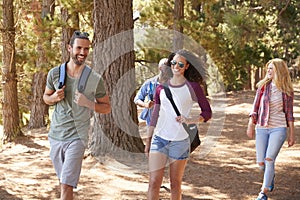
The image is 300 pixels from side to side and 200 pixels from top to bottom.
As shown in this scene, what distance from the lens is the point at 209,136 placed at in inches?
402

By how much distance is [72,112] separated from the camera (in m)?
4.21

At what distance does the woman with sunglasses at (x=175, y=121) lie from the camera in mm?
4363

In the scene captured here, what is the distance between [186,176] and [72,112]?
3112 millimetres

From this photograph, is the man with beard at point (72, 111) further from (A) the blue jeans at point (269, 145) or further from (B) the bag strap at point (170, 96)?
(A) the blue jeans at point (269, 145)

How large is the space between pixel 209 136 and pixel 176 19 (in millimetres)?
5892

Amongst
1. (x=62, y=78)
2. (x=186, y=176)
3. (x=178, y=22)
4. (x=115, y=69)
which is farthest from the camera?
(x=178, y=22)

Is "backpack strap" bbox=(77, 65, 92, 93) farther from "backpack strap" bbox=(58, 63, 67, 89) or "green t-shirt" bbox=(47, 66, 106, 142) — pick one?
"backpack strap" bbox=(58, 63, 67, 89)

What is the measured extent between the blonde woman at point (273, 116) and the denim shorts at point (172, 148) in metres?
1.49

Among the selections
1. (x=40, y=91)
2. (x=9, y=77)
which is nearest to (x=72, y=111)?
(x=9, y=77)

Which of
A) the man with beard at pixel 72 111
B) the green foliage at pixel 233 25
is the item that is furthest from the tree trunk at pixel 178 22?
the man with beard at pixel 72 111

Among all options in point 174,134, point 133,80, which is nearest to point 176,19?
point 133,80

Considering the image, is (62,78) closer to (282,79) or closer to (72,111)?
(72,111)

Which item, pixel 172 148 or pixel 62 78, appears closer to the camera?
pixel 62 78

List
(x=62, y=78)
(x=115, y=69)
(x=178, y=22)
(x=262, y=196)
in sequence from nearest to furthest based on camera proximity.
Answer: (x=62, y=78) < (x=262, y=196) < (x=115, y=69) < (x=178, y=22)
